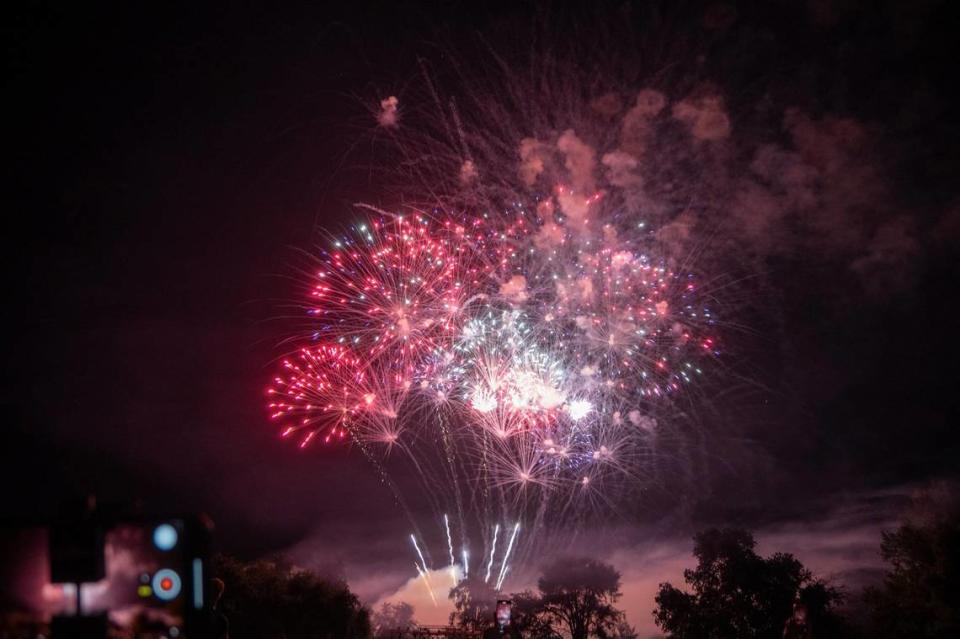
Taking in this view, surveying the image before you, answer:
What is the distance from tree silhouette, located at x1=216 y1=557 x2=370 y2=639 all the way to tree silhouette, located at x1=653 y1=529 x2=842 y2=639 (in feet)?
55.6

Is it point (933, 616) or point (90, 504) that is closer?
point (90, 504)

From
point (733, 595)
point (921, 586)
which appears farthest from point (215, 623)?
point (733, 595)

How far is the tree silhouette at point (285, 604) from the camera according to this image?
3394cm

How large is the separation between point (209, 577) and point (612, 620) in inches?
2157

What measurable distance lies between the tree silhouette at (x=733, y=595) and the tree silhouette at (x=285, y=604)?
55.6 ft

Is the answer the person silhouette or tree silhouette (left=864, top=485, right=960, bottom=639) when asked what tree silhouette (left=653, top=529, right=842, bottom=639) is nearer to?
tree silhouette (left=864, top=485, right=960, bottom=639)

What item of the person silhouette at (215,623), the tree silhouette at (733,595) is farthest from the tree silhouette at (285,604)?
the person silhouette at (215,623)

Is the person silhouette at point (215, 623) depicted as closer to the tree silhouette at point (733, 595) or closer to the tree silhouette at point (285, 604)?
the tree silhouette at point (285, 604)

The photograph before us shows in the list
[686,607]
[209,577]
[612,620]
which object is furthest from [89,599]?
[612,620]

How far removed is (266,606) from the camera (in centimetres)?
3494

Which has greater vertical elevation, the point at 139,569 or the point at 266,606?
the point at 139,569

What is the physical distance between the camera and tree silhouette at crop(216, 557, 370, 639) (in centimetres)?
3394

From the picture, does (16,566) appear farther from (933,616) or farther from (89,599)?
(933,616)

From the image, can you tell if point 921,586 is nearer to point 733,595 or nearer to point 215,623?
point 733,595
